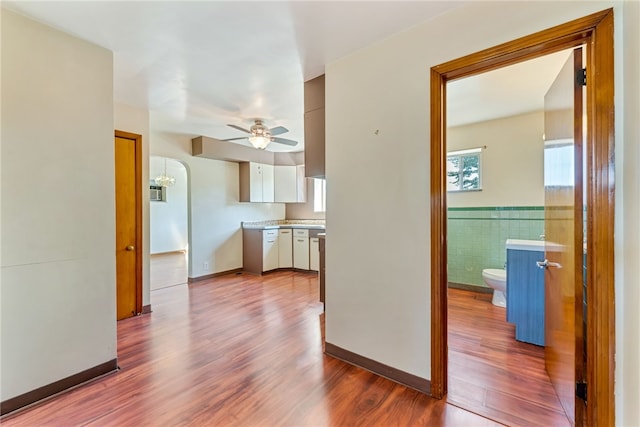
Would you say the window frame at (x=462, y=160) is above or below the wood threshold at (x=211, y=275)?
above

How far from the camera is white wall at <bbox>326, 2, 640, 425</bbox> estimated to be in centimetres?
171

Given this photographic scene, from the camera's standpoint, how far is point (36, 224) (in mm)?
1855

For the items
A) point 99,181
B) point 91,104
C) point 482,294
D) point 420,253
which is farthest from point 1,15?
point 482,294

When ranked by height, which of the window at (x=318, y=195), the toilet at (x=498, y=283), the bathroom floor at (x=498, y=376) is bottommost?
the bathroom floor at (x=498, y=376)

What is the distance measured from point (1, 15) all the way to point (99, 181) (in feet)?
3.51

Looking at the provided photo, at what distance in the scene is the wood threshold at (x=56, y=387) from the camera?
68.2 inches

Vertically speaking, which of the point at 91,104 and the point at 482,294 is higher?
the point at 91,104

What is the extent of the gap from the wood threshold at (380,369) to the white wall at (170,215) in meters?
7.28

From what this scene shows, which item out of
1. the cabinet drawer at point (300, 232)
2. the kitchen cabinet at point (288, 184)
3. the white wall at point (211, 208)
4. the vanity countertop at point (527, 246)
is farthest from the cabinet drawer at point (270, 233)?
the vanity countertop at point (527, 246)

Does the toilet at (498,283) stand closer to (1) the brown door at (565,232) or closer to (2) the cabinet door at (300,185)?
(1) the brown door at (565,232)

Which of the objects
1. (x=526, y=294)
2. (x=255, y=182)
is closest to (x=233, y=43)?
(x=526, y=294)

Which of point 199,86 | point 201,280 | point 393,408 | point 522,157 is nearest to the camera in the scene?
point 393,408

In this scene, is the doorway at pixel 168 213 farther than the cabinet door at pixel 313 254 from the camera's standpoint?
Yes

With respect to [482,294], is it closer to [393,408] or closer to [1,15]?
[393,408]
